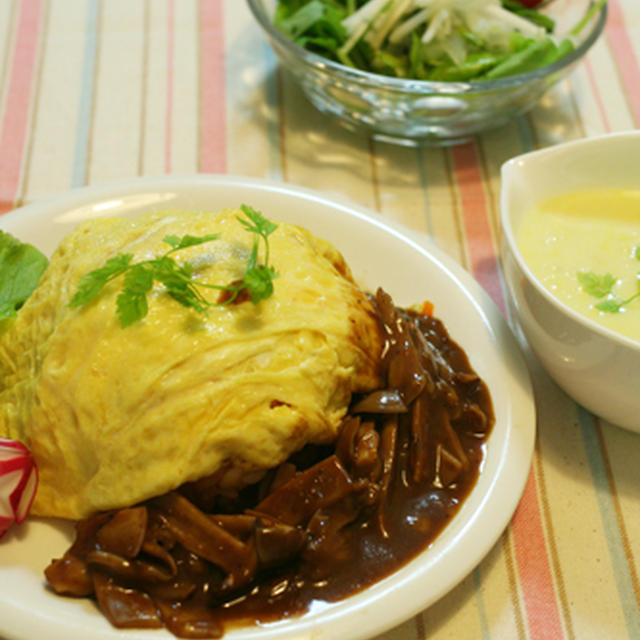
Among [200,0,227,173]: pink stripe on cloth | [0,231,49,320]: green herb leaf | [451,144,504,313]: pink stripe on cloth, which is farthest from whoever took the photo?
[200,0,227,173]: pink stripe on cloth

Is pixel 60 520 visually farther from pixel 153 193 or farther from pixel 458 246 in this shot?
pixel 458 246

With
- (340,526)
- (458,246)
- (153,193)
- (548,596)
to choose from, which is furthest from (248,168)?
(548,596)

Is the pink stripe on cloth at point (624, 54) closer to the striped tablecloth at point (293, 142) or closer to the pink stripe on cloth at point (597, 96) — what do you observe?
the striped tablecloth at point (293, 142)

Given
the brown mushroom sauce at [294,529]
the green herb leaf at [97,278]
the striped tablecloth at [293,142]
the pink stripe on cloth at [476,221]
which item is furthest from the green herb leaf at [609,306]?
the green herb leaf at [97,278]

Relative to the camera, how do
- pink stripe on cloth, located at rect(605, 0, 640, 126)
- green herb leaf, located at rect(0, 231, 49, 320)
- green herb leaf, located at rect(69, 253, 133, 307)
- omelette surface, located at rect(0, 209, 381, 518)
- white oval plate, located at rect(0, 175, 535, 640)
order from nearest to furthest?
white oval plate, located at rect(0, 175, 535, 640) < omelette surface, located at rect(0, 209, 381, 518) < green herb leaf, located at rect(69, 253, 133, 307) < green herb leaf, located at rect(0, 231, 49, 320) < pink stripe on cloth, located at rect(605, 0, 640, 126)

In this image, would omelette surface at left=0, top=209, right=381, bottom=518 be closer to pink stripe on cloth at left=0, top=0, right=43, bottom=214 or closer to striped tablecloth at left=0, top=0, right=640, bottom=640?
striped tablecloth at left=0, top=0, right=640, bottom=640

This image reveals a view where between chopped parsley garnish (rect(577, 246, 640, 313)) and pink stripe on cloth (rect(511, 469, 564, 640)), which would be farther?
chopped parsley garnish (rect(577, 246, 640, 313))

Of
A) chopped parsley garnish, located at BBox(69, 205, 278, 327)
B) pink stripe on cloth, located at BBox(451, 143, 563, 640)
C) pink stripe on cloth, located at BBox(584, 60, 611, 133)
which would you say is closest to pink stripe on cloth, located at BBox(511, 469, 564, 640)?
pink stripe on cloth, located at BBox(451, 143, 563, 640)

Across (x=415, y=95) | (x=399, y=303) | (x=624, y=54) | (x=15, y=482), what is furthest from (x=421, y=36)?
(x=15, y=482)
